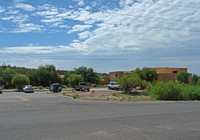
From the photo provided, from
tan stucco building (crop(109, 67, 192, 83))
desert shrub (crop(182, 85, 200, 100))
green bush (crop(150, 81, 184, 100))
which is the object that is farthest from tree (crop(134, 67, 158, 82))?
Answer: green bush (crop(150, 81, 184, 100))

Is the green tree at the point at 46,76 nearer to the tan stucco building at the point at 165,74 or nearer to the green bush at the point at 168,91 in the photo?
the tan stucco building at the point at 165,74

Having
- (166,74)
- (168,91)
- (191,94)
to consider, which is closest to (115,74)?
(166,74)

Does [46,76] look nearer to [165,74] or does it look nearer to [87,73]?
[87,73]

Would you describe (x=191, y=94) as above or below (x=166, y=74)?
below

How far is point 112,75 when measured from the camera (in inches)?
3243

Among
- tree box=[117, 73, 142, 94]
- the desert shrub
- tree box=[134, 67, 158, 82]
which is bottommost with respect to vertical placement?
the desert shrub

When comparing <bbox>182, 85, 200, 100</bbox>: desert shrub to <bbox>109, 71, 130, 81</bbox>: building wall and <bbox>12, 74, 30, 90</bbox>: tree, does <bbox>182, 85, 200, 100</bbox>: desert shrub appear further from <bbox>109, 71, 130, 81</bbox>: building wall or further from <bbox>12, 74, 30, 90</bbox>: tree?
<bbox>109, 71, 130, 81</bbox>: building wall

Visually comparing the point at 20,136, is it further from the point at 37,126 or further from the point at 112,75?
the point at 112,75

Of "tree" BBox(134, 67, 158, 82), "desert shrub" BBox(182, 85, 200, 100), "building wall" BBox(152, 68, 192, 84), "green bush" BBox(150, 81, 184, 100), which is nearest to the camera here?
"green bush" BBox(150, 81, 184, 100)

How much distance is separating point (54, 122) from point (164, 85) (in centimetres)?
1703

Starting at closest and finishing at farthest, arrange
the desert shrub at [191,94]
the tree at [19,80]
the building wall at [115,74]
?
the desert shrub at [191,94], the tree at [19,80], the building wall at [115,74]

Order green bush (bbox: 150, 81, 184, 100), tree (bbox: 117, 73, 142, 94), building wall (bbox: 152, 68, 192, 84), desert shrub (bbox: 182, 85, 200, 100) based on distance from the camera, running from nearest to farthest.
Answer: green bush (bbox: 150, 81, 184, 100) < desert shrub (bbox: 182, 85, 200, 100) < tree (bbox: 117, 73, 142, 94) < building wall (bbox: 152, 68, 192, 84)

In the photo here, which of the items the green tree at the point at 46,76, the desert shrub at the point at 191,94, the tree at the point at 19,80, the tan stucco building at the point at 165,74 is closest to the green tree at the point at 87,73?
the green tree at the point at 46,76

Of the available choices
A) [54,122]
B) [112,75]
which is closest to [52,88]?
[54,122]
